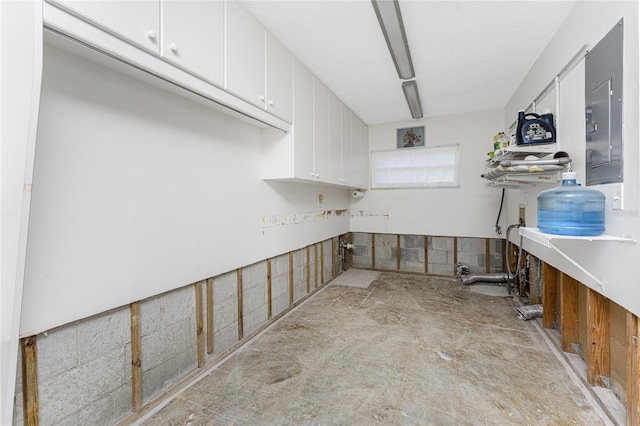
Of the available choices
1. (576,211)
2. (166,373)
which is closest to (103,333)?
(166,373)

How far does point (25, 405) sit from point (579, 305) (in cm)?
316

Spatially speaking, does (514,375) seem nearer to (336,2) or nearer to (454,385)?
(454,385)

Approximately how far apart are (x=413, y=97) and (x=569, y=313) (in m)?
2.64

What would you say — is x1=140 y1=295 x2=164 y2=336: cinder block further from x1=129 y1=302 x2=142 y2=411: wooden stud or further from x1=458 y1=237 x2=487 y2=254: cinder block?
x1=458 y1=237 x2=487 y2=254: cinder block

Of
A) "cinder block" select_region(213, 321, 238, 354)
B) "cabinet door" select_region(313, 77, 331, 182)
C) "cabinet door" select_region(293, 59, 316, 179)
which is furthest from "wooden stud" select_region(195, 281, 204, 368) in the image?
"cabinet door" select_region(313, 77, 331, 182)

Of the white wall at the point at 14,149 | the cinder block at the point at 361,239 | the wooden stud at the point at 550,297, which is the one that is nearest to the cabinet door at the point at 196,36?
the white wall at the point at 14,149

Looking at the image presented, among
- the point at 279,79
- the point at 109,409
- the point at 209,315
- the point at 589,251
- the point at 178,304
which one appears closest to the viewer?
the point at 109,409

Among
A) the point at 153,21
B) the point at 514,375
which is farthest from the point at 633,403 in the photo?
the point at 153,21

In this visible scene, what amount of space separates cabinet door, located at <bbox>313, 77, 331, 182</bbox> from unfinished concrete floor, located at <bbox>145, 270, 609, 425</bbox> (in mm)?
1505

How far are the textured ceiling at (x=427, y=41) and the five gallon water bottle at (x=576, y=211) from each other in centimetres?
133

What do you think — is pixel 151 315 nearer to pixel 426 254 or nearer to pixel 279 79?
pixel 279 79

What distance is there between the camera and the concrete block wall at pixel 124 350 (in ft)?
3.94

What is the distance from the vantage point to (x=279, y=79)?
7.43 feet

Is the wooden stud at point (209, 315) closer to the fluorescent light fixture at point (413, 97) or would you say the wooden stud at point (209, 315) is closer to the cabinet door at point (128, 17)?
the cabinet door at point (128, 17)
